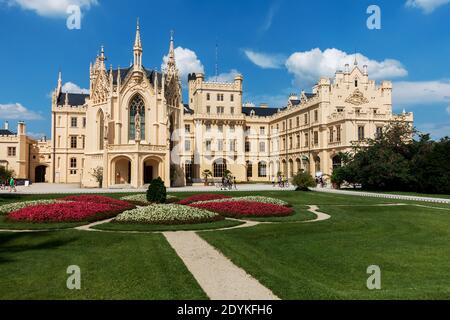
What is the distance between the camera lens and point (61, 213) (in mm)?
18031

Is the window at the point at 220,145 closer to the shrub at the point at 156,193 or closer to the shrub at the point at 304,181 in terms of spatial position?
the shrub at the point at 304,181

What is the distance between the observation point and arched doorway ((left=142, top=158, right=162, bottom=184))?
1900 inches

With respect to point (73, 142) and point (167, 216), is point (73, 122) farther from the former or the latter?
point (167, 216)

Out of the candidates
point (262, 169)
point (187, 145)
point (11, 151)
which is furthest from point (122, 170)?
point (262, 169)

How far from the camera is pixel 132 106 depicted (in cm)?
4884

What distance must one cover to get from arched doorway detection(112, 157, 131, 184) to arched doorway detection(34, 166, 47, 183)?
32.4 metres

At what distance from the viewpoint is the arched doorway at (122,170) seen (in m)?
46.8

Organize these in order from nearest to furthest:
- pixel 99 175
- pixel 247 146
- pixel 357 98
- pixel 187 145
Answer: pixel 99 175
pixel 357 98
pixel 187 145
pixel 247 146

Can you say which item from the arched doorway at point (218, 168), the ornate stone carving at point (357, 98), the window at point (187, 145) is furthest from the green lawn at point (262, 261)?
the window at point (187, 145)

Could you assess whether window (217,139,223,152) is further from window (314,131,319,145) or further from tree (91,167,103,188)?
tree (91,167,103,188)

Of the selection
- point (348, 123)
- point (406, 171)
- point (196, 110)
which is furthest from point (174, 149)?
point (406, 171)

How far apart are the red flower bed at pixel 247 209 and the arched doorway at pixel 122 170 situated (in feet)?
91.9

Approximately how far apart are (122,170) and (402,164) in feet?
110
